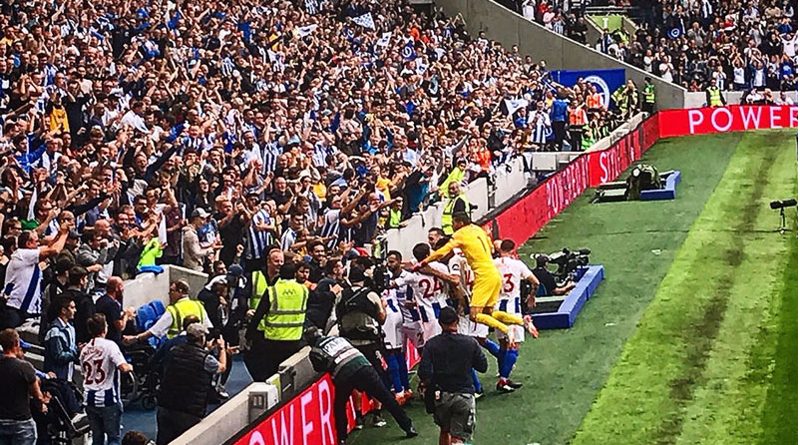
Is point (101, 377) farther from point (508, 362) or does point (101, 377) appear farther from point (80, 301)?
point (508, 362)

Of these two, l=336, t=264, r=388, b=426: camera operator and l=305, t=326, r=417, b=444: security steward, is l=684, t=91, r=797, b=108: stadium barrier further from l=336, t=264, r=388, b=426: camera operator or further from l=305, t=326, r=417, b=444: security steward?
l=305, t=326, r=417, b=444: security steward

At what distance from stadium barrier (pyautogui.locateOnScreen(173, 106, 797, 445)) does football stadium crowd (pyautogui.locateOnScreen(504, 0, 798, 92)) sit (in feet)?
7.36

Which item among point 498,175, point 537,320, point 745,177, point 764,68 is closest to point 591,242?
point 498,175

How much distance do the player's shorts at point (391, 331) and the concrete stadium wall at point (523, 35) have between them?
1248 inches

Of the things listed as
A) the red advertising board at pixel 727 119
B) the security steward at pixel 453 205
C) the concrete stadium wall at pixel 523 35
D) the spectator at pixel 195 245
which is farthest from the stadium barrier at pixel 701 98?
the spectator at pixel 195 245

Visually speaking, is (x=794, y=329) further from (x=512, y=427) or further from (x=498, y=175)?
(x=498, y=175)

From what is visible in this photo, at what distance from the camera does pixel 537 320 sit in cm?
1972

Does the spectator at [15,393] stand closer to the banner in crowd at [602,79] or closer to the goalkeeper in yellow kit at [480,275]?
the goalkeeper in yellow kit at [480,275]

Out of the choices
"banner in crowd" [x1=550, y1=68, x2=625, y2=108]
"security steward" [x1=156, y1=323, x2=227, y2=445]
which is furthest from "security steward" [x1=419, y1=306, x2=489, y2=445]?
"banner in crowd" [x1=550, y1=68, x2=625, y2=108]

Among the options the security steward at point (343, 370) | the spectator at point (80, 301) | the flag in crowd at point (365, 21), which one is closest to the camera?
the spectator at point (80, 301)

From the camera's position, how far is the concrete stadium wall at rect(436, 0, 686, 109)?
4672 cm

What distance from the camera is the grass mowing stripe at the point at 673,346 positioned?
1539 centimetres

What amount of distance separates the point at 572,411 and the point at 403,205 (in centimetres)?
836

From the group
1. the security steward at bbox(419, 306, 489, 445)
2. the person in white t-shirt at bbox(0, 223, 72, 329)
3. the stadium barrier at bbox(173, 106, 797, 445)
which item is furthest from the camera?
the person in white t-shirt at bbox(0, 223, 72, 329)
